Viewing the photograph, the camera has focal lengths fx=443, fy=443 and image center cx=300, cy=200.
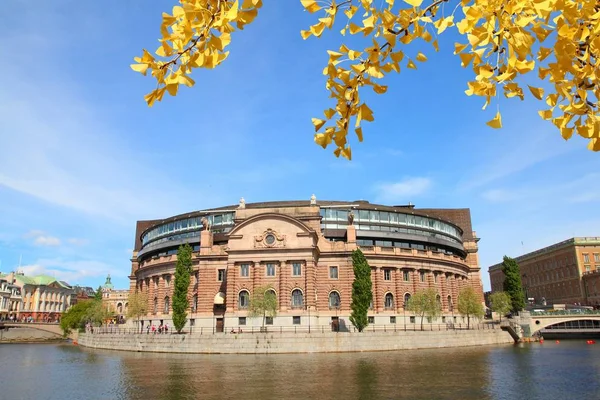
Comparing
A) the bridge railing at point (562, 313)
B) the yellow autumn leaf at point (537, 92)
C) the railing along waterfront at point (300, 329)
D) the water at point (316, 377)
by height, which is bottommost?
the water at point (316, 377)

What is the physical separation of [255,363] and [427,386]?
52.4 feet

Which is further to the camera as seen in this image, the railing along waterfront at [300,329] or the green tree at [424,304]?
the green tree at [424,304]

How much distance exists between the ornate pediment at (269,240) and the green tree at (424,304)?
18475 mm

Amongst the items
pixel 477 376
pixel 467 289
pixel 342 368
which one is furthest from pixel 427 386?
pixel 467 289

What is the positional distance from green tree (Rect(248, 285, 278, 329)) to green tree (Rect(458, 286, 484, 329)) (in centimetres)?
2864

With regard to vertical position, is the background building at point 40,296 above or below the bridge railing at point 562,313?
above

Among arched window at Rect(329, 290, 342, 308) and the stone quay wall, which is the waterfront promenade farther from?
arched window at Rect(329, 290, 342, 308)

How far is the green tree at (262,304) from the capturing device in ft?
165

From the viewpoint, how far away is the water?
72.7 ft

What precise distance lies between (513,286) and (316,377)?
56837 millimetres

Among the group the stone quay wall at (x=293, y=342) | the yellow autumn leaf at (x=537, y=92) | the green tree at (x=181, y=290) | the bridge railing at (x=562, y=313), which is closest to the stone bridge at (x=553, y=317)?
the bridge railing at (x=562, y=313)

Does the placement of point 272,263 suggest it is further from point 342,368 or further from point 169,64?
point 169,64

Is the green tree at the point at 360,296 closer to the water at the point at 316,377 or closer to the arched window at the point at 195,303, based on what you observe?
the water at the point at 316,377

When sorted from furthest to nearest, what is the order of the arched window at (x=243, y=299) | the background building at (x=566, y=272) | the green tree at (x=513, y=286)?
1. the background building at (x=566, y=272)
2. the green tree at (x=513, y=286)
3. the arched window at (x=243, y=299)
